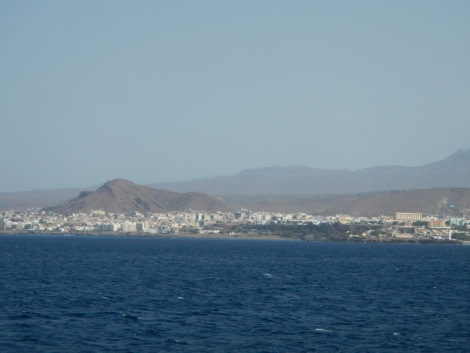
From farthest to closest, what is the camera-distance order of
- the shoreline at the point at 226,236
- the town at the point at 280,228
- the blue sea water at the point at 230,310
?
the town at the point at 280,228
the shoreline at the point at 226,236
the blue sea water at the point at 230,310

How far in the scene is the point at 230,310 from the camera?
39.1 metres

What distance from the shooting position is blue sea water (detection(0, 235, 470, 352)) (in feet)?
101

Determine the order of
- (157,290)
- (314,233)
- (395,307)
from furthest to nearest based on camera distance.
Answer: (314,233)
(157,290)
(395,307)

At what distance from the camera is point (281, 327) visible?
3416cm

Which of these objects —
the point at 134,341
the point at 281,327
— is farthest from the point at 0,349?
the point at 281,327

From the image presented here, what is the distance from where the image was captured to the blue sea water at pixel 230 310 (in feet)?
101

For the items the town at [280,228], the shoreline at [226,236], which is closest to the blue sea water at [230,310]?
the shoreline at [226,236]

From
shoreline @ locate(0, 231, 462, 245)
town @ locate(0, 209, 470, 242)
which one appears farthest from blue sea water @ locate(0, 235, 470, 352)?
town @ locate(0, 209, 470, 242)

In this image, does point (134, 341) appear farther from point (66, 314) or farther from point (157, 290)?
point (157, 290)

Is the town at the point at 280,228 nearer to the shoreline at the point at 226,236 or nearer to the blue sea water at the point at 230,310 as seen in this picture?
the shoreline at the point at 226,236

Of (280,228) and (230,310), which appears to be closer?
(230,310)

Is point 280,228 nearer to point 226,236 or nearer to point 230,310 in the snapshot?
point 226,236

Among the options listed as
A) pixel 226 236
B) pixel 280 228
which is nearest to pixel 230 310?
pixel 226 236

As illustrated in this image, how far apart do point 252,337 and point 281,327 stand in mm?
2689
